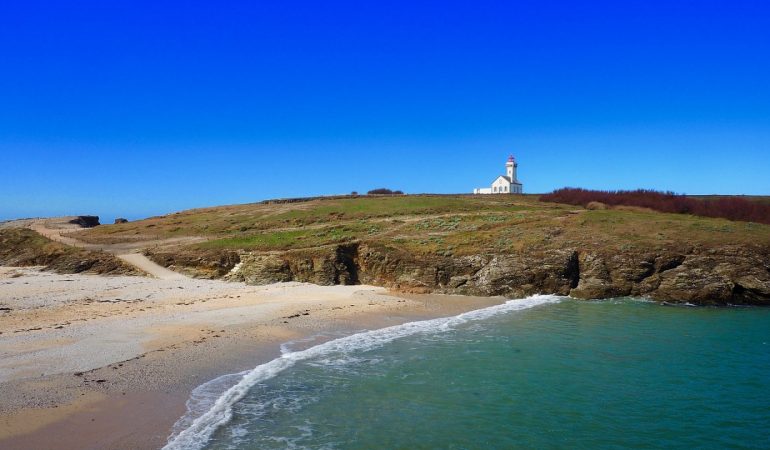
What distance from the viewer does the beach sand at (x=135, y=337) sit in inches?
427

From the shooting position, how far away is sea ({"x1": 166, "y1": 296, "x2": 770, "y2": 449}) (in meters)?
11.1

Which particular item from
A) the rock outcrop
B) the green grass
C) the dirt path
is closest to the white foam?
the green grass

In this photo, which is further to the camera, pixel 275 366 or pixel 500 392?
pixel 275 366

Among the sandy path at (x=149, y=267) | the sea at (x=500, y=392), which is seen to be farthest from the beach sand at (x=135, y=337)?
the sandy path at (x=149, y=267)

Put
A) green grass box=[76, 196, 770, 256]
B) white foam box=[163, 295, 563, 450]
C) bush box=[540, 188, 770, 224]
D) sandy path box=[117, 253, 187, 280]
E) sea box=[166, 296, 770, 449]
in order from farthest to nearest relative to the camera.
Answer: bush box=[540, 188, 770, 224] → sandy path box=[117, 253, 187, 280] → green grass box=[76, 196, 770, 256] → sea box=[166, 296, 770, 449] → white foam box=[163, 295, 563, 450]

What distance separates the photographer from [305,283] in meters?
30.2

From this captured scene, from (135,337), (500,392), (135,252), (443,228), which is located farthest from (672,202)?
(135,252)

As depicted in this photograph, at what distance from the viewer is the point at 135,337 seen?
17328 millimetres

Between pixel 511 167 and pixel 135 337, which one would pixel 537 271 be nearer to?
pixel 135 337

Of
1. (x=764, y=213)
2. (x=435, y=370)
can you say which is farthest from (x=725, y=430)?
(x=764, y=213)

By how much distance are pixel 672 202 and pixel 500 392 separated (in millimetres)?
37046

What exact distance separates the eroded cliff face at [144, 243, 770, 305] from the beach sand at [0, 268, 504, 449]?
165 centimetres

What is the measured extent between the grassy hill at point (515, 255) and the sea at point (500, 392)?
713cm

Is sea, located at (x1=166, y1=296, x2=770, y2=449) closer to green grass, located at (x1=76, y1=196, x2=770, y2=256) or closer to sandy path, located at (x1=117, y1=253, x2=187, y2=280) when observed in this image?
green grass, located at (x1=76, y1=196, x2=770, y2=256)
